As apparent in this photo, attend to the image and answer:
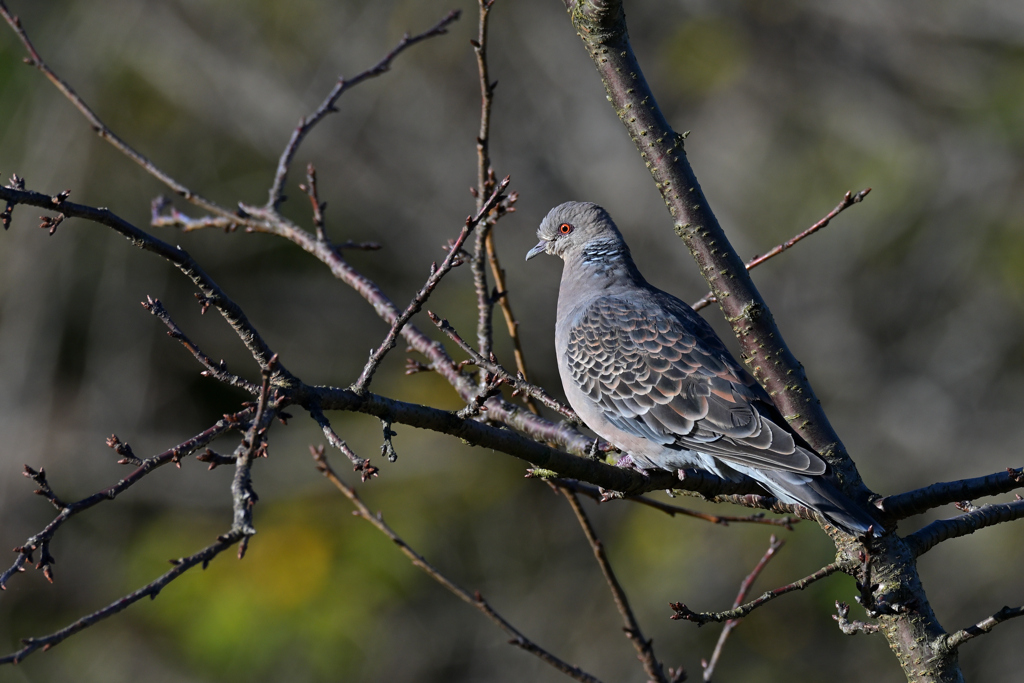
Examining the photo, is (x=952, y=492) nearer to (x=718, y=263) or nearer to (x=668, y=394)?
(x=718, y=263)

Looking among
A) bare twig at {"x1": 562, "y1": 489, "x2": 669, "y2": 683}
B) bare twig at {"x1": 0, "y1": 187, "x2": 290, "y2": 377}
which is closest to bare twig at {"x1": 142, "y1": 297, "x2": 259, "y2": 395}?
bare twig at {"x1": 0, "y1": 187, "x2": 290, "y2": 377}

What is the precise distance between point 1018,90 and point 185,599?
32.9 feet

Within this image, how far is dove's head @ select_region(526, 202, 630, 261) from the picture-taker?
4.06 m

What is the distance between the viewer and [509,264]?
948 cm

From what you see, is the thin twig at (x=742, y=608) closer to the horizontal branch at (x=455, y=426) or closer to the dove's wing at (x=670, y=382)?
the horizontal branch at (x=455, y=426)

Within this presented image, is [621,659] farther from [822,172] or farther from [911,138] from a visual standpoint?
[911,138]

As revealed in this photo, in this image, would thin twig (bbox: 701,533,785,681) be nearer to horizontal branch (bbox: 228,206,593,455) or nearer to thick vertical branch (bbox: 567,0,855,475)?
thick vertical branch (bbox: 567,0,855,475)

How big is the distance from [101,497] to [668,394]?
216cm

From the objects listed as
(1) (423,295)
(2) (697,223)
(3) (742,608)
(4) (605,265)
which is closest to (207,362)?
(1) (423,295)

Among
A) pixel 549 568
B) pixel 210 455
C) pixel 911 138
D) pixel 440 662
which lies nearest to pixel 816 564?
pixel 549 568

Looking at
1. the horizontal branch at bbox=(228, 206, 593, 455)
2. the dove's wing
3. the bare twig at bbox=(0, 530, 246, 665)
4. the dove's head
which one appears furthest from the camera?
the dove's head

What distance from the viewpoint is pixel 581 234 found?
4.19m

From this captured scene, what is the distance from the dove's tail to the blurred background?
5588 mm

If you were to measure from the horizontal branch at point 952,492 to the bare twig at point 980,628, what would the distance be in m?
0.30
